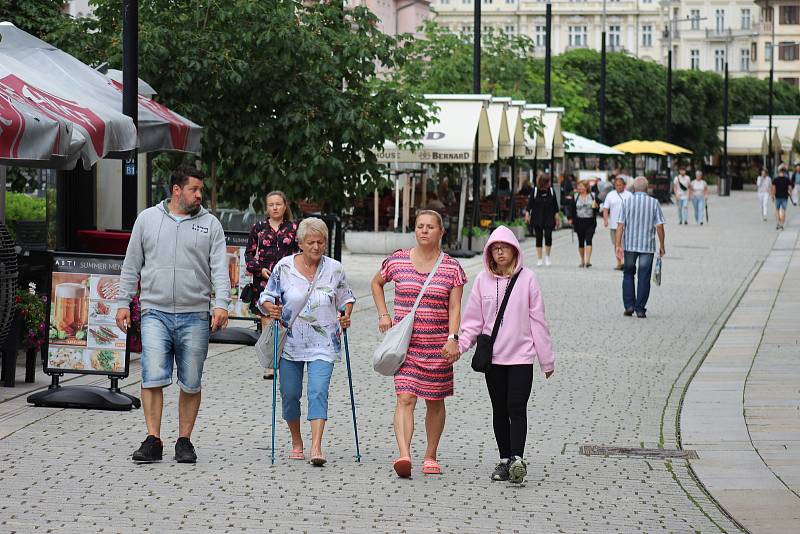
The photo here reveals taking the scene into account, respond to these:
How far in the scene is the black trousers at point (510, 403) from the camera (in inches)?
362

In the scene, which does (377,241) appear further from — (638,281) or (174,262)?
(174,262)

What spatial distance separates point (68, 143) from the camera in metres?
13.0

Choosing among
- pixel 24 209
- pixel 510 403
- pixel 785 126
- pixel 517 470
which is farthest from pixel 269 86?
pixel 785 126

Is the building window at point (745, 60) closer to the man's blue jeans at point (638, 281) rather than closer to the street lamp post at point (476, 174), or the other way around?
the street lamp post at point (476, 174)

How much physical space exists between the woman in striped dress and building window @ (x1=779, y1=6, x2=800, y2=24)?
140 metres

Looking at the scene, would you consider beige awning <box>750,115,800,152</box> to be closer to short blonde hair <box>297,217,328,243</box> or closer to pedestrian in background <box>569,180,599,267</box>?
pedestrian in background <box>569,180,599,267</box>

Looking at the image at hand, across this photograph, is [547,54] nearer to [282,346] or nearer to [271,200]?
[271,200]

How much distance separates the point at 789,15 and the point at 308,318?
141m

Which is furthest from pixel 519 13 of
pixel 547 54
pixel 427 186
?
pixel 427 186

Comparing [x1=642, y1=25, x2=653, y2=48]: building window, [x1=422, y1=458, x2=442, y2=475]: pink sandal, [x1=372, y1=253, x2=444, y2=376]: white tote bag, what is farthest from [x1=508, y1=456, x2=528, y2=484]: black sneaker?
[x1=642, y1=25, x2=653, y2=48]: building window

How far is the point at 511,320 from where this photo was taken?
9.27 meters

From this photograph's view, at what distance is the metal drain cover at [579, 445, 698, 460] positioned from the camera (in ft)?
33.3

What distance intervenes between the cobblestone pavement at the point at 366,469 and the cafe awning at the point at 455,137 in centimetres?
1413

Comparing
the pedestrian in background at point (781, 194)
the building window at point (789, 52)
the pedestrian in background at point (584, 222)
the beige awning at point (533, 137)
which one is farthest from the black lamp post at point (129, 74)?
the building window at point (789, 52)
